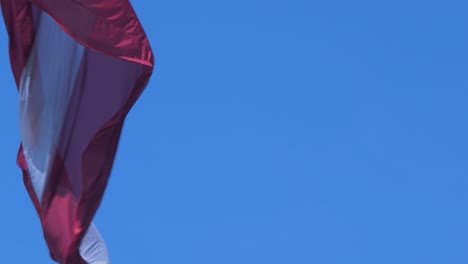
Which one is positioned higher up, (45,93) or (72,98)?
(72,98)

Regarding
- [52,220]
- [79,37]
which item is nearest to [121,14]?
[79,37]

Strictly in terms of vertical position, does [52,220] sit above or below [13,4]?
below

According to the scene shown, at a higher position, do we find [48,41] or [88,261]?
[48,41]

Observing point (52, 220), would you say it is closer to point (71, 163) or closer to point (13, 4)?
point (71, 163)

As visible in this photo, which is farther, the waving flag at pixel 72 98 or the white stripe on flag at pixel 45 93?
the white stripe on flag at pixel 45 93

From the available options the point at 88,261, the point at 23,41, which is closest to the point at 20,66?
the point at 23,41

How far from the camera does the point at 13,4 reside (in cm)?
3334

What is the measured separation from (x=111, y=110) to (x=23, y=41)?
5.16 feet

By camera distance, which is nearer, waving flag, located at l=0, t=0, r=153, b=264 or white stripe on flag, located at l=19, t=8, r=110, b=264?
waving flag, located at l=0, t=0, r=153, b=264

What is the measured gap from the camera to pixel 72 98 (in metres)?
33.9

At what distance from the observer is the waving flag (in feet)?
108

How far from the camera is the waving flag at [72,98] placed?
1297 inches

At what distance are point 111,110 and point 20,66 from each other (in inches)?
56.8

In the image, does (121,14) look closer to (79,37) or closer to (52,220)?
(79,37)
